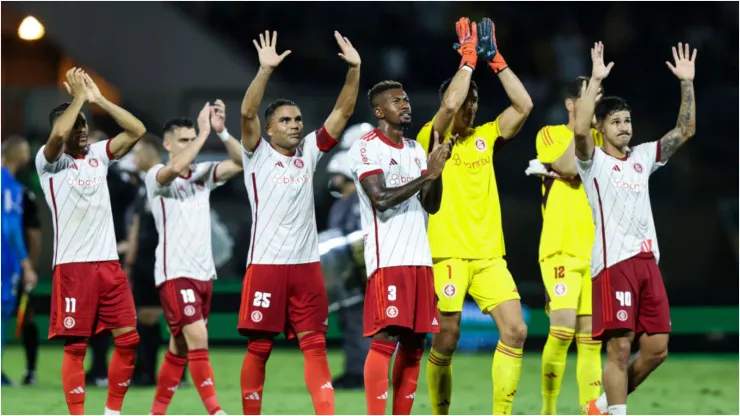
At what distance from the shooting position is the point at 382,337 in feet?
23.1

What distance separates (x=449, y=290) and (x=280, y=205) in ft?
3.81

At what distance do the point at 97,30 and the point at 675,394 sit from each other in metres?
8.56

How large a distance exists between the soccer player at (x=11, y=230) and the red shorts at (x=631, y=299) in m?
5.90

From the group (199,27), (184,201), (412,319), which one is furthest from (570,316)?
(199,27)

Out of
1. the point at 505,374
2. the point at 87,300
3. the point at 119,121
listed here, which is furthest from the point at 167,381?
the point at 505,374

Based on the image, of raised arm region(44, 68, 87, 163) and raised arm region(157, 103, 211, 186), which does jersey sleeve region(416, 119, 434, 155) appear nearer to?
raised arm region(157, 103, 211, 186)

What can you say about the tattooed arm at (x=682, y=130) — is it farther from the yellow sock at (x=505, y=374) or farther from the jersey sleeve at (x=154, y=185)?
the jersey sleeve at (x=154, y=185)

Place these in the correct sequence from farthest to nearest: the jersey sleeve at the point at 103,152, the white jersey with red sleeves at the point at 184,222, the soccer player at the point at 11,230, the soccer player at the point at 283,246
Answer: the soccer player at the point at 11,230 < the white jersey with red sleeves at the point at 184,222 < the jersey sleeve at the point at 103,152 < the soccer player at the point at 283,246

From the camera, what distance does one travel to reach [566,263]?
8.35 meters

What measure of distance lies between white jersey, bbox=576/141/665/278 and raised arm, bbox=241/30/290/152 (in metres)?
1.96

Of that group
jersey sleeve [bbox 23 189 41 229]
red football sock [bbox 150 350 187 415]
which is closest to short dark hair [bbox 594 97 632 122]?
red football sock [bbox 150 350 187 415]

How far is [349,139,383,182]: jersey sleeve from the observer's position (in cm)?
703

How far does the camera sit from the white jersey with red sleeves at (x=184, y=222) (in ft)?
29.1

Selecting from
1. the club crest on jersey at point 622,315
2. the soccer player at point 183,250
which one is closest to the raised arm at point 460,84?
the club crest on jersey at point 622,315
